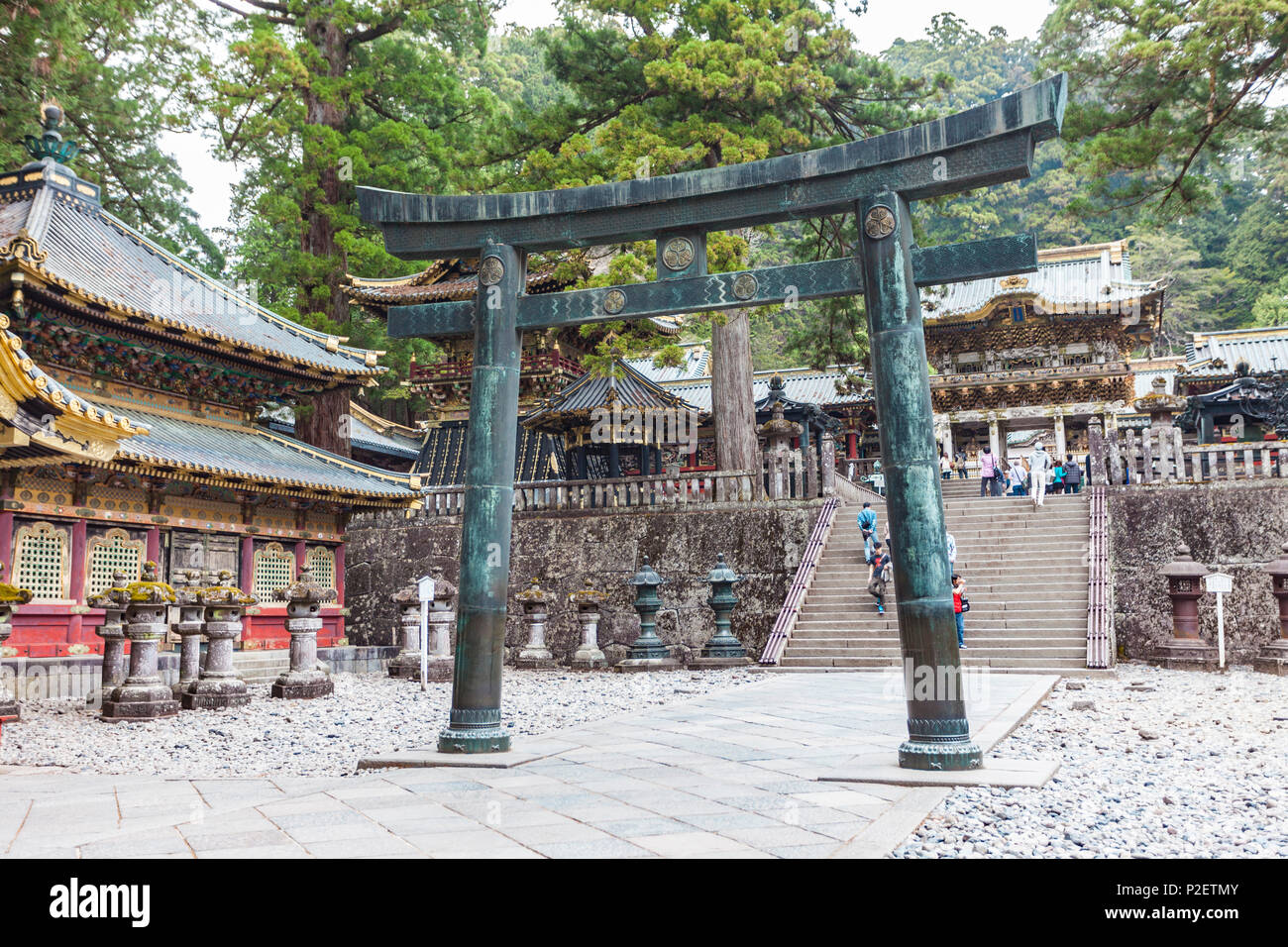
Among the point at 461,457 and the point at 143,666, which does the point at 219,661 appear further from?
the point at 461,457

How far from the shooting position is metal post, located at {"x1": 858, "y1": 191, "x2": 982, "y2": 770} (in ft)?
17.1

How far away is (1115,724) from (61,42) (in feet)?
49.6

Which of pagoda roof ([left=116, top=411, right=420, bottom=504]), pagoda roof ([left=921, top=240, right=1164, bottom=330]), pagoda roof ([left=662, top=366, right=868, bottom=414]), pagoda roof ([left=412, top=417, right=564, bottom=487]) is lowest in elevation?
pagoda roof ([left=116, top=411, right=420, bottom=504])

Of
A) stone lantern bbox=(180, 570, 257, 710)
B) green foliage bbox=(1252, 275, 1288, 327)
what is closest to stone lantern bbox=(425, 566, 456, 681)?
stone lantern bbox=(180, 570, 257, 710)

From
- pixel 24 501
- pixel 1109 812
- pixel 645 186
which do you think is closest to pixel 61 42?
pixel 24 501

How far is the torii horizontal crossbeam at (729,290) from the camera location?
567 centimetres

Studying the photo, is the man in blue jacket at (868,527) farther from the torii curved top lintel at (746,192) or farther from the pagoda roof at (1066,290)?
the pagoda roof at (1066,290)

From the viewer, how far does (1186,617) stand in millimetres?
12406

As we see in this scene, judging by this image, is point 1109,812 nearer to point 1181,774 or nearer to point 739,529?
point 1181,774

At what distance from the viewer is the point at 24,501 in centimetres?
1153

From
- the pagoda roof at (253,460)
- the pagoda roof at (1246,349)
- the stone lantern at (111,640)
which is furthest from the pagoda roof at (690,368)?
the stone lantern at (111,640)

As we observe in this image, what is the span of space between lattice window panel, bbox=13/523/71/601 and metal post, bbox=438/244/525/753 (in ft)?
27.1

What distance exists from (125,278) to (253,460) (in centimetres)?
325

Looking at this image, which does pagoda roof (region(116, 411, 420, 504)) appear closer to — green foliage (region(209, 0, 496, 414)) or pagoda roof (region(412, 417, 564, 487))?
green foliage (region(209, 0, 496, 414))
